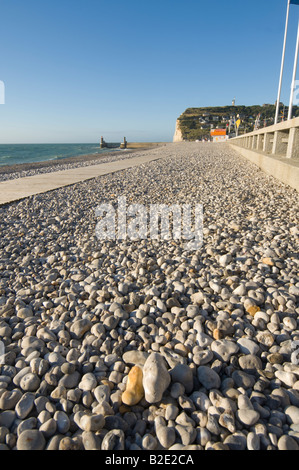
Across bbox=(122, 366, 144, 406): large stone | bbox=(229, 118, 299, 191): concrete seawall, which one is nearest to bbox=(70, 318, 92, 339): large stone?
bbox=(122, 366, 144, 406): large stone

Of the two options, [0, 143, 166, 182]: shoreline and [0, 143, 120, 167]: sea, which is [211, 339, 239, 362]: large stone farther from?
[0, 143, 120, 167]: sea

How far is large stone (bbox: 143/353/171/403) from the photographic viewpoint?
4.30ft

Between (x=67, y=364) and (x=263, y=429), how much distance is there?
0.99m

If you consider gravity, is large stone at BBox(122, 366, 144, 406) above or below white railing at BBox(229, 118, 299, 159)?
below

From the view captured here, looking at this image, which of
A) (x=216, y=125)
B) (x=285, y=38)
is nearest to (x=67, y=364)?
(x=285, y=38)

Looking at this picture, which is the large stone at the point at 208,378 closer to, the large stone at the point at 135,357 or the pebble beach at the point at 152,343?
the pebble beach at the point at 152,343

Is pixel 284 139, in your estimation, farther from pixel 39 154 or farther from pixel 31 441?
pixel 39 154

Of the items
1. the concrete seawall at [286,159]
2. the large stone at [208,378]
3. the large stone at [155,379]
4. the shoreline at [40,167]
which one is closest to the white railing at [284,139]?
the concrete seawall at [286,159]

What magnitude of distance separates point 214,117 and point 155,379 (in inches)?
4236

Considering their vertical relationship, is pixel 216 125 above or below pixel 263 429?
above

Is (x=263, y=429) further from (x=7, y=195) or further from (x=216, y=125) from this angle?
(x=216, y=125)
